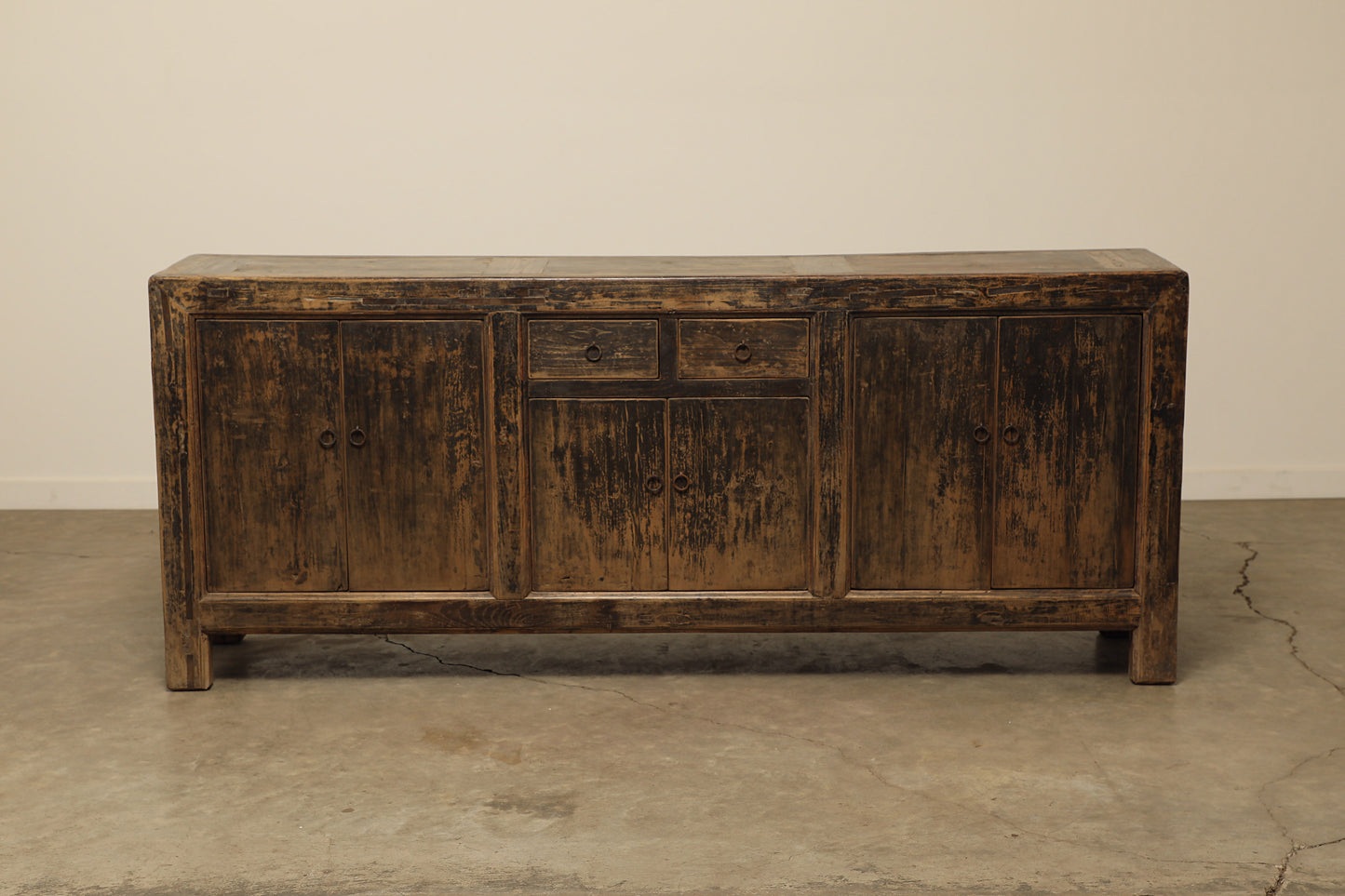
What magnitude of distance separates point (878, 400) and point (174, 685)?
1.88m

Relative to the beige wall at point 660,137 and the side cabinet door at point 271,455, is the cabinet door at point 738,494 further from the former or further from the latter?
the beige wall at point 660,137

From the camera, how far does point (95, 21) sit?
5363 mm

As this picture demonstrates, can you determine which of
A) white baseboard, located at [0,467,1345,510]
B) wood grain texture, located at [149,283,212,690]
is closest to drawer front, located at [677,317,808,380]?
wood grain texture, located at [149,283,212,690]

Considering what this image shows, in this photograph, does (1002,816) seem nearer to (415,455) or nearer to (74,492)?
(415,455)

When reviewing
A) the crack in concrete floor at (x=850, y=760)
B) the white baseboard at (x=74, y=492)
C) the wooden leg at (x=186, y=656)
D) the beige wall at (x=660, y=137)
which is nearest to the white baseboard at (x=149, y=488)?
the white baseboard at (x=74, y=492)

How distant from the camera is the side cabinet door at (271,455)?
354cm

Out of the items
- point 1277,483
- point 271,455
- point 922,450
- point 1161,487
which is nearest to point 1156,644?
point 1161,487

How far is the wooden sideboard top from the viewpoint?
352 centimetres

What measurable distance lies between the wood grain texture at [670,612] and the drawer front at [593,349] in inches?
21.8

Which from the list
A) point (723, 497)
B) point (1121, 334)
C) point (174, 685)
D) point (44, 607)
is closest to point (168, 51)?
point (44, 607)

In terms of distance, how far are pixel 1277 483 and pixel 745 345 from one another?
3060mm

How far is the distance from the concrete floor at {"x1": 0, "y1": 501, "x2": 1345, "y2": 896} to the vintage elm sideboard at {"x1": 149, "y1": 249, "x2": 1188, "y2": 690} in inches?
7.9

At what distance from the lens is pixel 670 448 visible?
3.60 m

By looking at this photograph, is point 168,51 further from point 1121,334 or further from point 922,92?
point 1121,334
